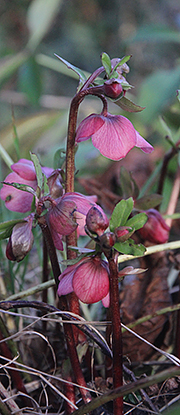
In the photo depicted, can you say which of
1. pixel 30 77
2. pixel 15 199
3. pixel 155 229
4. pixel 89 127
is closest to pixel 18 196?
pixel 15 199

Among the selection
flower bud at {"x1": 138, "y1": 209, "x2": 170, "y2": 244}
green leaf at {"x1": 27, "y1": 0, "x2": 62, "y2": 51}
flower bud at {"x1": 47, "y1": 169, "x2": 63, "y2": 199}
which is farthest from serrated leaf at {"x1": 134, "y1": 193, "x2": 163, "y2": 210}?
green leaf at {"x1": 27, "y1": 0, "x2": 62, "y2": 51}

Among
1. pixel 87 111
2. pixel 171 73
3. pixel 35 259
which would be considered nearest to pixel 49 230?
pixel 35 259

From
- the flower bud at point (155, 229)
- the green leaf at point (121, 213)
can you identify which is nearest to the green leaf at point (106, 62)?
the green leaf at point (121, 213)

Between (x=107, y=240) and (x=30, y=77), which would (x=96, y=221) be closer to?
(x=107, y=240)

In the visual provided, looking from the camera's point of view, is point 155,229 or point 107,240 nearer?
point 107,240

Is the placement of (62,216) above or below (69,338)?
above

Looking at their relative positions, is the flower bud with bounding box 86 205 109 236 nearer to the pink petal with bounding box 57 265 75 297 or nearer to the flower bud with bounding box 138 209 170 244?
the pink petal with bounding box 57 265 75 297
